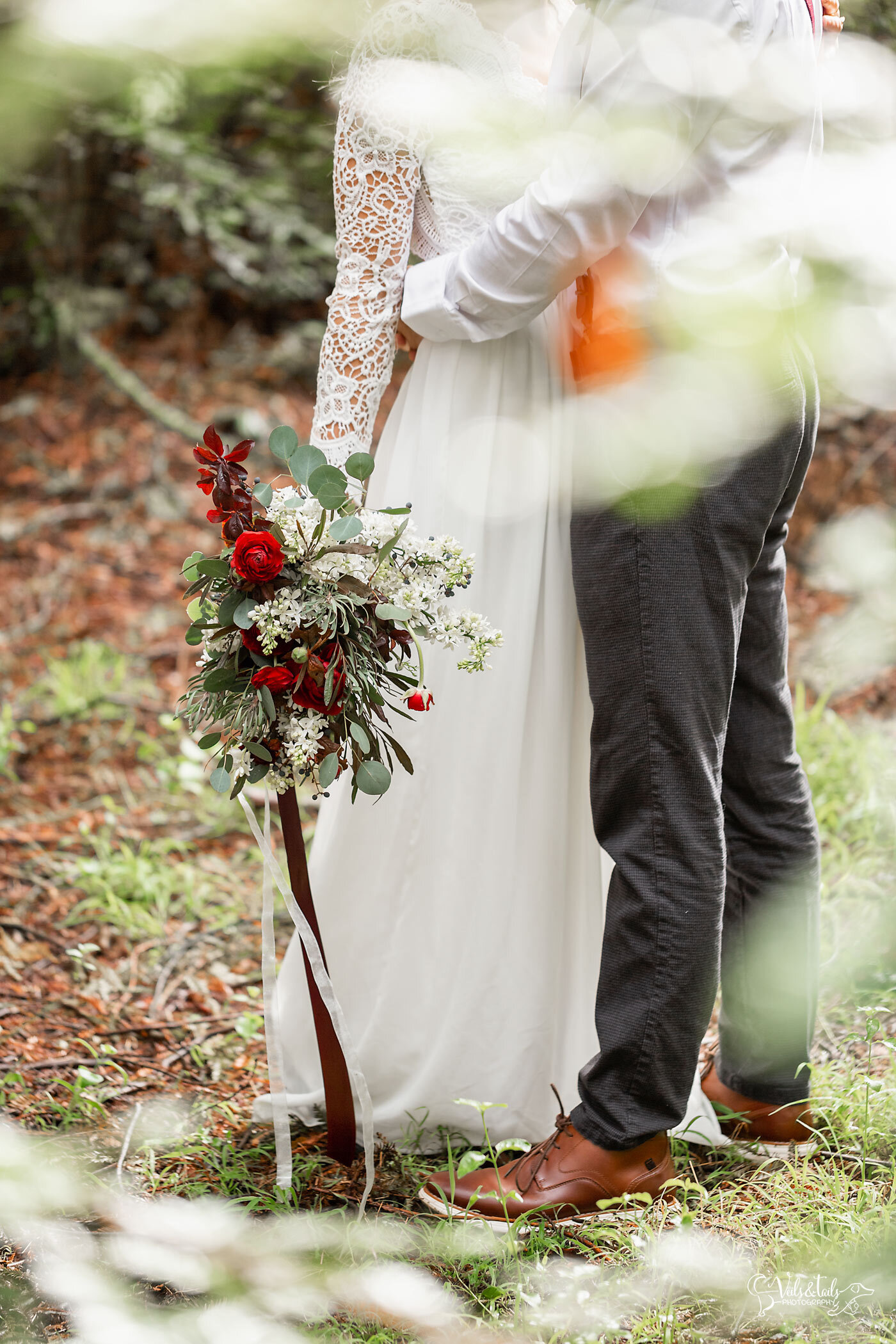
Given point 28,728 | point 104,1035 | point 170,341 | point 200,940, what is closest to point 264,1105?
point 104,1035

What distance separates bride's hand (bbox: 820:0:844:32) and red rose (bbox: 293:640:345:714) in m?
1.04

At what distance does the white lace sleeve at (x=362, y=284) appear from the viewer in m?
1.64

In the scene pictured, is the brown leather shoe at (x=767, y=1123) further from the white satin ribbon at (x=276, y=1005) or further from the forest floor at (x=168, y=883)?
the white satin ribbon at (x=276, y=1005)

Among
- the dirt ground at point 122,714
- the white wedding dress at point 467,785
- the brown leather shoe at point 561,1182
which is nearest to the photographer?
the brown leather shoe at point 561,1182

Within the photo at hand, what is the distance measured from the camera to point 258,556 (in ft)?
4.31

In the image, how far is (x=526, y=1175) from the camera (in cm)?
162

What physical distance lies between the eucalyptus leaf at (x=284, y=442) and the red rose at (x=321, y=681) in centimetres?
26

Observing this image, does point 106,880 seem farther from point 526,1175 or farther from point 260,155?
point 260,155

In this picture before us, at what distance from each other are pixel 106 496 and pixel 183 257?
165 cm

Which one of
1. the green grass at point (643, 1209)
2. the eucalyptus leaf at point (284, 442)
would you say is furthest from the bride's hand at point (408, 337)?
the green grass at point (643, 1209)

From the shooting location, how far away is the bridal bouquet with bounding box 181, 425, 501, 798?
1.38 metres

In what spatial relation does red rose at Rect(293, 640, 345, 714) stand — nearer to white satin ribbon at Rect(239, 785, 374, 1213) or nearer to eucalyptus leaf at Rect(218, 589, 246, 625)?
eucalyptus leaf at Rect(218, 589, 246, 625)

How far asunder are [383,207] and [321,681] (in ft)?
2.57

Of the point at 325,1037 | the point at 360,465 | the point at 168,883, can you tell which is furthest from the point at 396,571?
the point at 168,883
